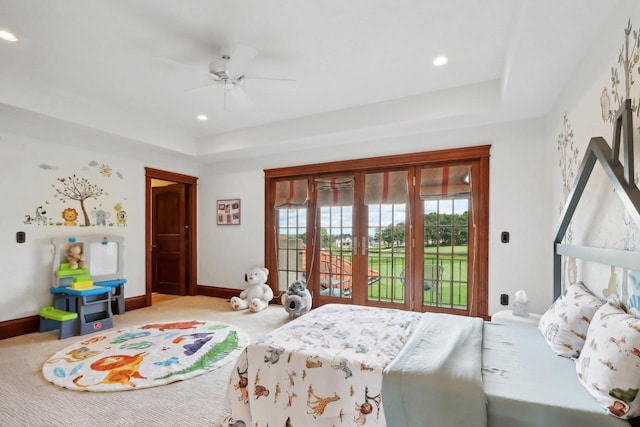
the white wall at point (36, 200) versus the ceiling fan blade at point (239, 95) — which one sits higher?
the ceiling fan blade at point (239, 95)

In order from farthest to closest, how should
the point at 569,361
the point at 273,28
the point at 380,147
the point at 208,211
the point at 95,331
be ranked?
the point at 208,211
the point at 380,147
the point at 95,331
the point at 273,28
the point at 569,361

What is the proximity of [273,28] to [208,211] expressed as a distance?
12.9 ft

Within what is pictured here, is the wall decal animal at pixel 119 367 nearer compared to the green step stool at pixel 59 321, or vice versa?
the wall decal animal at pixel 119 367

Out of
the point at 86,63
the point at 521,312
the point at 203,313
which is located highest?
the point at 86,63

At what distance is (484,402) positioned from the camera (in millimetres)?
1214

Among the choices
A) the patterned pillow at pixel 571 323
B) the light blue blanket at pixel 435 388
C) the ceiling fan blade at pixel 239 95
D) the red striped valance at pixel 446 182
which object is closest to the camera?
the light blue blanket at pixel 435 388

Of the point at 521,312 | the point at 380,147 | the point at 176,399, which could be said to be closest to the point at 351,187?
the point at 380,147

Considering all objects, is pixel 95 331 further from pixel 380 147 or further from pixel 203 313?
pixel 380 147

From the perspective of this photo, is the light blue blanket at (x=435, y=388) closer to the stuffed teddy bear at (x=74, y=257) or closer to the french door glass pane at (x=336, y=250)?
the french door glass pane at (x=336, y=250)

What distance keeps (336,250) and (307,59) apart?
2695mm

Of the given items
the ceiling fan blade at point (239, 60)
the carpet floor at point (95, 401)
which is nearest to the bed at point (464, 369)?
the carpet floor at point (95, 401)

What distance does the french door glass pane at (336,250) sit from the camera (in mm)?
4555

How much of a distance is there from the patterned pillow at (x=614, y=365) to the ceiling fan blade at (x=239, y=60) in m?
2.59

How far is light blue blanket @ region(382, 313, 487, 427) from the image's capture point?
48.6 inches
